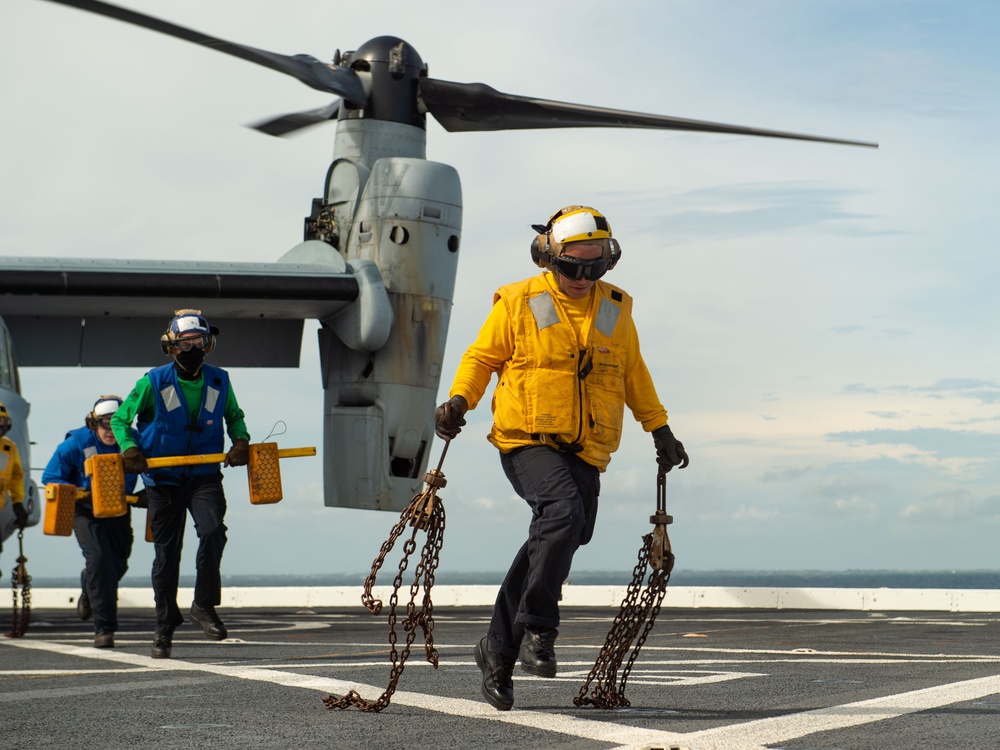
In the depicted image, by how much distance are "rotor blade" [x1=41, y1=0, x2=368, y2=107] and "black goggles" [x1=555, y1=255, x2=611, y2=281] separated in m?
10.6

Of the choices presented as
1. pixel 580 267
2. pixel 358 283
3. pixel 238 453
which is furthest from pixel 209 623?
pixel 358 283

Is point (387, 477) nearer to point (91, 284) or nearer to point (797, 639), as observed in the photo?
point (91, 284)

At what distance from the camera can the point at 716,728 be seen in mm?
3916

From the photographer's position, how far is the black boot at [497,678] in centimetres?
441

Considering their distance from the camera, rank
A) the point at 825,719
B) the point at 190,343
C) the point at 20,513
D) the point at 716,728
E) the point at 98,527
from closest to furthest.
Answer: the point at 716,728 → the point at 825,719 → the point at 190,343 → the point at 98,527 → the point at 20,513

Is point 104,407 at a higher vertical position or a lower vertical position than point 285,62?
lower

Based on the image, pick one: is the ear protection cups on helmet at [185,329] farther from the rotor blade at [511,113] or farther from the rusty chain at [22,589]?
the rotor blade at [511,113]

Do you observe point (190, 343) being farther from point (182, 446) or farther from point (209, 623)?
point (209, 623)

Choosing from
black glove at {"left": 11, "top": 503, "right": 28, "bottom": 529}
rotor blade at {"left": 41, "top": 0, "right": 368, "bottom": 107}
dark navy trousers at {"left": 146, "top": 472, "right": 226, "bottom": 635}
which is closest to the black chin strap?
dark navy trousers at {"left": 146, "top": 472, "right": 226, "bottom": 635}

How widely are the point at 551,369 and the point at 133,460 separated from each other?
3402mm

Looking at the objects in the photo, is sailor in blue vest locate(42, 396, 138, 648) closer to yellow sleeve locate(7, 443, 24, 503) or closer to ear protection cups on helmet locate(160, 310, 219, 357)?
yellow sleeve locate(7, 443, 24, 503)

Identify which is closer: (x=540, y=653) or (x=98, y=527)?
(x=540, y=653)

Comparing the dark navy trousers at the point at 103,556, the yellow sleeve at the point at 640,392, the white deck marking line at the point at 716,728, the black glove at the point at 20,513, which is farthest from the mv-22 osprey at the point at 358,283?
the yellow sleeve at the point at 640,392

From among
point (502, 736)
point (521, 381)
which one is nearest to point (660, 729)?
point (502, 736)
